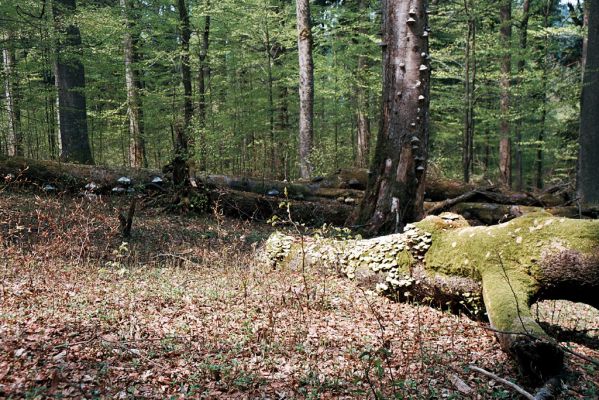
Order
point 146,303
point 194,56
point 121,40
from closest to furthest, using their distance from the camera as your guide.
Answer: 1. point 146,303
2. point 194,56
3. point 121,40

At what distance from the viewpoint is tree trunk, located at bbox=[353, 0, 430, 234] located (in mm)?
7809

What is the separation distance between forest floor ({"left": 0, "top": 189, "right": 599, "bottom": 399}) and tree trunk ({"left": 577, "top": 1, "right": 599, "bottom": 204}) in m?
7.37

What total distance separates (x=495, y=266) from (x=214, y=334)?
320 centimetres

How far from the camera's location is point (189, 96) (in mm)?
15164

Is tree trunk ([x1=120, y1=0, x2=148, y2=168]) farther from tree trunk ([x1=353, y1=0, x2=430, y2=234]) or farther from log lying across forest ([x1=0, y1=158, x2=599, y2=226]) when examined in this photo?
tree trunk ([x1=353, y1=0, x2=430, y2=234])

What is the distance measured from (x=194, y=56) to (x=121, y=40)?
12.3ft

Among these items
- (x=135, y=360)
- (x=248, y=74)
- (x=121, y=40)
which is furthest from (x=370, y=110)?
(x=135, y=360)

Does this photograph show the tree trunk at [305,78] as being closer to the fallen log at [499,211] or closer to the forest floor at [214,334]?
the fallen log at [499,211]

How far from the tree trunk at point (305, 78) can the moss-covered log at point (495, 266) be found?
6.69 m

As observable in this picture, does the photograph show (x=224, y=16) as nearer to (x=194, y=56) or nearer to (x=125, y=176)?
(x=194, y=56)

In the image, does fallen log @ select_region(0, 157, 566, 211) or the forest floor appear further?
fallen log @ select_region(0, 157, 566, 211)

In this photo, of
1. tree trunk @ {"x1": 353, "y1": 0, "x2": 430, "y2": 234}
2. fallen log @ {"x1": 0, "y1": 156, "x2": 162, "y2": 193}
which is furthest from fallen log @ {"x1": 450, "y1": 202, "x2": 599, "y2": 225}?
fallen log @ {"x1": 0, "y1": 156, "x2": 162, "y2": 193}

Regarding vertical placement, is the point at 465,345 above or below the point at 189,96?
below

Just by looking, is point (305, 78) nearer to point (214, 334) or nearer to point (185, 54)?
point (185, 54)
